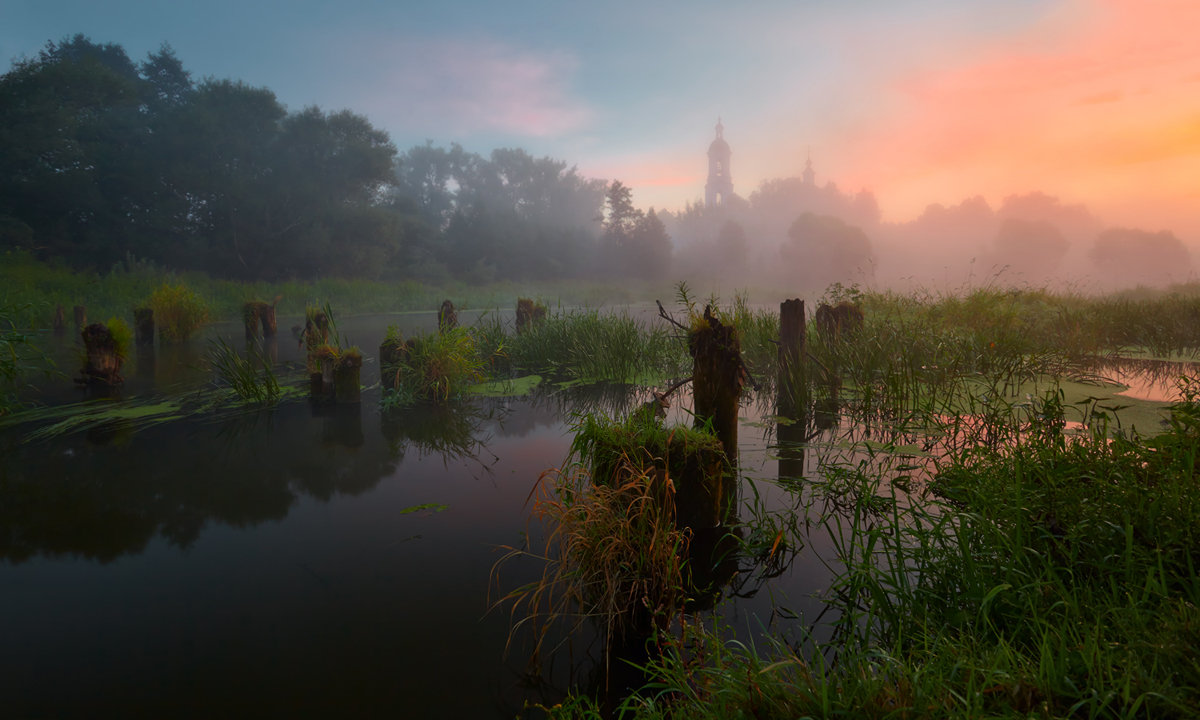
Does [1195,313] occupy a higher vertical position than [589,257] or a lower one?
lower

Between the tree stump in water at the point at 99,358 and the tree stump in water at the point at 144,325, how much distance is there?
5.33 metres

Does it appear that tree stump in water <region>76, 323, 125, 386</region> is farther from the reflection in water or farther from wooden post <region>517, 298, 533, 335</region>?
the reflection in water

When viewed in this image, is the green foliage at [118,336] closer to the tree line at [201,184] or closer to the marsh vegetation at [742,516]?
the marsh vegetation at [742,516]

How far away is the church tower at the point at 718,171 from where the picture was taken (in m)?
138

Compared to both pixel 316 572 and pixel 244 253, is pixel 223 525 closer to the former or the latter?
pixel 316 572

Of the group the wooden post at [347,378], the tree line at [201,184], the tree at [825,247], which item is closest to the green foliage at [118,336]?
the wooden post at [347,378]

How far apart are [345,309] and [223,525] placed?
27.2 meters

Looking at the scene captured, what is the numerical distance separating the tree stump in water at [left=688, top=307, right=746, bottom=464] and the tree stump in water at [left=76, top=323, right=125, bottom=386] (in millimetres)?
9947

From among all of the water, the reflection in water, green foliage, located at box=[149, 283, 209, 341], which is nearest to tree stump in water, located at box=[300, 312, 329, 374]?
the water

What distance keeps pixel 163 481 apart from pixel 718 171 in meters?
148

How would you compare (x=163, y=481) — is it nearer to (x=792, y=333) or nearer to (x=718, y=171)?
(x=792, y=333)

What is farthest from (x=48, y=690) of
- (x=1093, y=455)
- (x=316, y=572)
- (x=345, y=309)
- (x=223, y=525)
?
(x=345, y=309)

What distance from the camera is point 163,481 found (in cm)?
559

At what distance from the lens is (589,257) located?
2121 inches
